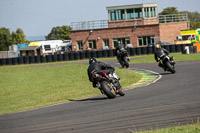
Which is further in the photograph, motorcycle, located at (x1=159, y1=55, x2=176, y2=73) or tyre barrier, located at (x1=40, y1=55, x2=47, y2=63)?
tyre barrier, located at (x1=40, y1=55, x2=47, y2=63)

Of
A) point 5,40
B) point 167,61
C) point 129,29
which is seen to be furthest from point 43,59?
point 5,40

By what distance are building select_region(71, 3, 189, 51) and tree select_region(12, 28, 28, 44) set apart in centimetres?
5684

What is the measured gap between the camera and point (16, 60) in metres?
43.5

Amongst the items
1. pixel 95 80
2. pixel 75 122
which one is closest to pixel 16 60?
pixel 95 80

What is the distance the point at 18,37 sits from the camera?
111 meters

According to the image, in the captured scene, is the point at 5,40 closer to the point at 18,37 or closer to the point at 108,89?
the point at 18,37

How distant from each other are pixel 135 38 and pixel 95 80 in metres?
42.0

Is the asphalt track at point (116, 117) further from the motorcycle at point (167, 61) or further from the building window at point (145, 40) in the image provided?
the building window at point (145, 40)

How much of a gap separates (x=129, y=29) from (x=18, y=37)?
64551 millimetres

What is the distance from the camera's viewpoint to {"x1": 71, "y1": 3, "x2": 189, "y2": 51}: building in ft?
172

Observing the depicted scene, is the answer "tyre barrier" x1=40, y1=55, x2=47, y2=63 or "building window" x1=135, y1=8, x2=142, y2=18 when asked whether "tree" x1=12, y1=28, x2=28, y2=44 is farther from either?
"tyre barrier" x1=40, y1=55, x2=47, y2=63

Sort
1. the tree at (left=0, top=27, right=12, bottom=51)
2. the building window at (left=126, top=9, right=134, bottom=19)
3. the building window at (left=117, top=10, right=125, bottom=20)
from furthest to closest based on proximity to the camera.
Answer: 1. the tree at (left=0, top=27, right=12, bottom=51)
2. the building window at (left=117, top=10, right=125, bottom=20)
3. the building window at (left=126, top=9, right=134, bottom=19)

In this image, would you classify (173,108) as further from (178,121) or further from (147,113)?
(178,121)

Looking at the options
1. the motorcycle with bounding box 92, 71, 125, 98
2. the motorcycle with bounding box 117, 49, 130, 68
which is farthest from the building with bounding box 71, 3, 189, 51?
the motorcycle with bounding box 92, 71, 125, 98
